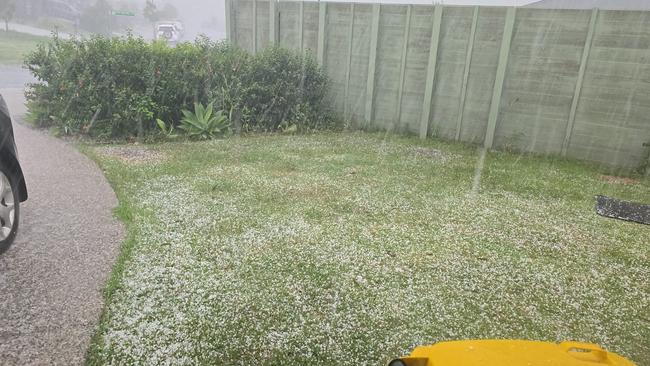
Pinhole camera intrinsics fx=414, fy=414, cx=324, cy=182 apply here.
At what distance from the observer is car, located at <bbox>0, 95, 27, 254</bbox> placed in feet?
10.6

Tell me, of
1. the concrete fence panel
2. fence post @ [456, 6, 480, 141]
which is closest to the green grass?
the concrete fence panel

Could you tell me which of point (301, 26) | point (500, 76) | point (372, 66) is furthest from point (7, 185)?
point (301, 26)

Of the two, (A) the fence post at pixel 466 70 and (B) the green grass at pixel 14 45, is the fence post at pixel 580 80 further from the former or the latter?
(B) the green grass at pixel 14 45

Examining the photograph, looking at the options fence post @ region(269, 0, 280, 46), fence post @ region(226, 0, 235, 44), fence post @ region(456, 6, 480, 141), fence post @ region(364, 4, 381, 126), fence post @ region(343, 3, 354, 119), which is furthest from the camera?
fence post @ region(226, 0, 235, 44)

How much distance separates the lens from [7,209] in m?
3.27

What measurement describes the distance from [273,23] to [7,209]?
7.36 meters

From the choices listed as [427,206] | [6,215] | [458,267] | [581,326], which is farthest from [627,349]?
[6,215]

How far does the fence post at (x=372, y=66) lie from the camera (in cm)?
802

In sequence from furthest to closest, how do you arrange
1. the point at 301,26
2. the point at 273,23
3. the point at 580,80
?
the point at 273,23 → the point at 301,26 → the point at 580,80

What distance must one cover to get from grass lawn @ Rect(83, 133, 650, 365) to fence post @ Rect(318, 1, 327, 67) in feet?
12.4

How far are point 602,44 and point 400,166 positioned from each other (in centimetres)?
348

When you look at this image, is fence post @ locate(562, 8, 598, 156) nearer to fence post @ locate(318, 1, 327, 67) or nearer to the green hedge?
the green hedge

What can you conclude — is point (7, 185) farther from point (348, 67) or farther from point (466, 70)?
point (466, 70)

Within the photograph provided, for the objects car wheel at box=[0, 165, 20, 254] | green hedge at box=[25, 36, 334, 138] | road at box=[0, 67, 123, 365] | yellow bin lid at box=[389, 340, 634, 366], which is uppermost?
green hedge at box=[25, 36, 334, 138]
